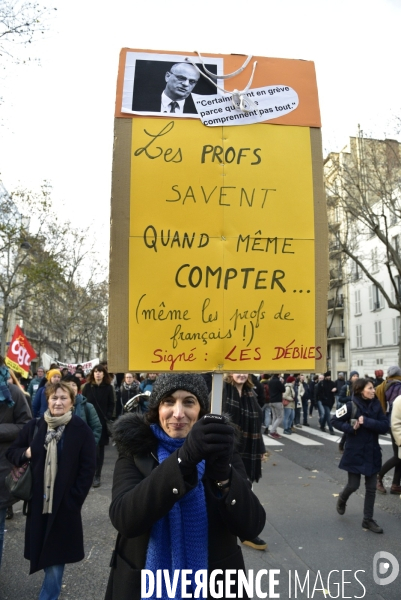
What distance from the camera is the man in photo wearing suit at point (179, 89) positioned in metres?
2.39

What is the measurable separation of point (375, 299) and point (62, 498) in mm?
38130

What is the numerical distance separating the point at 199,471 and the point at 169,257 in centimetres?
91

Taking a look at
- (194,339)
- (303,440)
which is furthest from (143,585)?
(303,440)

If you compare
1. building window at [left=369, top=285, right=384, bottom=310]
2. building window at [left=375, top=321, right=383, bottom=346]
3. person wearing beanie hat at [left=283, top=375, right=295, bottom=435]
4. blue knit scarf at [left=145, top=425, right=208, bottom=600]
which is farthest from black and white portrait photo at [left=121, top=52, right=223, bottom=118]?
building window at [left=375, top=321, right=383, bottom=346]

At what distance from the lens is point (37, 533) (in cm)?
351

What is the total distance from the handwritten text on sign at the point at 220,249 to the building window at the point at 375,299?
37.7 metres

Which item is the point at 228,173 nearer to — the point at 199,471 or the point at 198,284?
the point at 198,284

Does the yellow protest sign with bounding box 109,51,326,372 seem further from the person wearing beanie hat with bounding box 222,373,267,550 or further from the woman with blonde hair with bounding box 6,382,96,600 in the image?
the person wearing beanie hat with bounding box 222,373,267,550

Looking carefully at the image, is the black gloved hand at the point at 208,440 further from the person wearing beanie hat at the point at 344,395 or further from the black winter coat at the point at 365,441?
the person wearing beanie hat at the point at 344,395

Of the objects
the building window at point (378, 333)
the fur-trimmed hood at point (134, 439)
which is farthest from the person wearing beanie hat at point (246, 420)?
the building window at point (378, 333)

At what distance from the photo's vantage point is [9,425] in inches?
165

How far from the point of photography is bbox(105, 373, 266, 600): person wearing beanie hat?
1.79m

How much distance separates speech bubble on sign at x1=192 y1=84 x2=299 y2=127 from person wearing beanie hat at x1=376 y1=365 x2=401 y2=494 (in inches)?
237

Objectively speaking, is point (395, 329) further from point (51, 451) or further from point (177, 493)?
point (177, 493)
